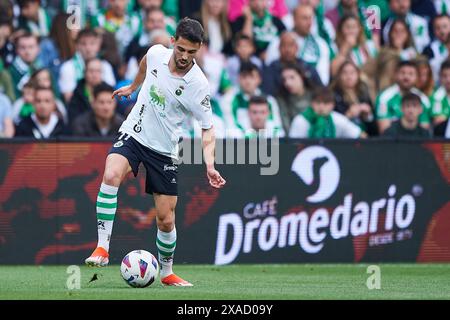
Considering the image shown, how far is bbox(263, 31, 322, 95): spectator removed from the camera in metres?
17.5

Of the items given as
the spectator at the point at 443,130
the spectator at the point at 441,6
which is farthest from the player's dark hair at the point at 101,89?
the spectator at the point at 441,6

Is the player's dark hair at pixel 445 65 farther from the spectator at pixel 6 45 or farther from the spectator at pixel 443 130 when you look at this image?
the spectator at pixel 6 45

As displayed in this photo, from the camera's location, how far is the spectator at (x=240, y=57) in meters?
17.5

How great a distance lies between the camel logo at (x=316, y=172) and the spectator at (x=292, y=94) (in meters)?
1.64

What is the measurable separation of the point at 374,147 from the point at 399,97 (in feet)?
7.08

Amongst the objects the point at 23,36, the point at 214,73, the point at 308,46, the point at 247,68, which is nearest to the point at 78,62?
the point at 23,36

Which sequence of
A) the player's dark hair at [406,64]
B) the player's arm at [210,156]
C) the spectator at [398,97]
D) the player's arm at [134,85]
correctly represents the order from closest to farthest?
the player's arm at [210,156]
the player's arm at [134,85]
the spectator at [398,97]
the player's dark hair at [406,64]

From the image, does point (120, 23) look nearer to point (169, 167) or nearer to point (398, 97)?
point (398, 97)

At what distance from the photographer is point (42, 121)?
52.2 feet

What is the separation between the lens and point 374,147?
1575 cm

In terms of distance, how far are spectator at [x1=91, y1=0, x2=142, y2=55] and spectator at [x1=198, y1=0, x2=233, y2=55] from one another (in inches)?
38.9
